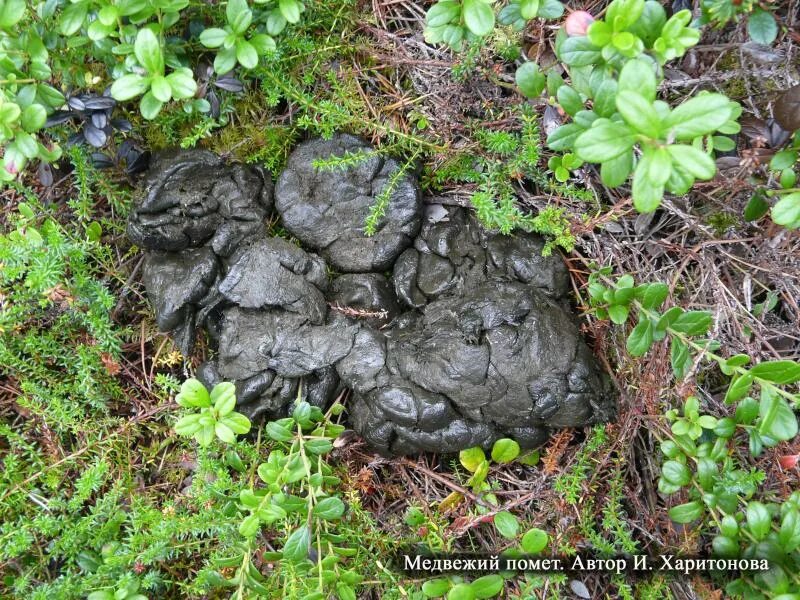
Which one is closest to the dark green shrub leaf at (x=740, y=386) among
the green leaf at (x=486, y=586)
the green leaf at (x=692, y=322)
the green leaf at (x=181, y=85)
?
the green leaf at (x=692, y=322)

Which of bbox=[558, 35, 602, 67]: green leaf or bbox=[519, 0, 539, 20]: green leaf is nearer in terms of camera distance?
bbox=[558, 35, 602, 67]: green leaf

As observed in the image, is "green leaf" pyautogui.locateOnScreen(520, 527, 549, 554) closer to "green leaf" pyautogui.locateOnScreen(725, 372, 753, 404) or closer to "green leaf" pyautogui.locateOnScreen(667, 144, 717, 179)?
"green leaf" pyautogui.locateOnScreen(725, 372, 753, 404)

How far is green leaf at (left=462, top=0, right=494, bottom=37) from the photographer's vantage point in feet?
9.13

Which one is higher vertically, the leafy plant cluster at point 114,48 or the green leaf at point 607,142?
the leafy plant cluster at point 114,48

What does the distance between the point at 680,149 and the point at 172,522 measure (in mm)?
3258

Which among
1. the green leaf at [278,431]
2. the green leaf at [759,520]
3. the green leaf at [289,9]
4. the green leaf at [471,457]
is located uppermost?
the green leaf at [289,9]

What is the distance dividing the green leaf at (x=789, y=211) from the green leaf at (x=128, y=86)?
314cm

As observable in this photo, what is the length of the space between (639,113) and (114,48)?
2611 mm

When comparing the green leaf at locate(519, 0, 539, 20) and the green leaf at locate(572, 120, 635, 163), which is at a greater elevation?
the green leaf at locate(519, 0, 539, 20)

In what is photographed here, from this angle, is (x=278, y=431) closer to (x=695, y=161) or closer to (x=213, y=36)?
(x=213, y=36)

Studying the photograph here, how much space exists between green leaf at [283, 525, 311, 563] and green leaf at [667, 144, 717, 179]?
2.40 meters

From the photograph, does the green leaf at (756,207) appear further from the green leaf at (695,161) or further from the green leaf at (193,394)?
the green leaf at (193,394)

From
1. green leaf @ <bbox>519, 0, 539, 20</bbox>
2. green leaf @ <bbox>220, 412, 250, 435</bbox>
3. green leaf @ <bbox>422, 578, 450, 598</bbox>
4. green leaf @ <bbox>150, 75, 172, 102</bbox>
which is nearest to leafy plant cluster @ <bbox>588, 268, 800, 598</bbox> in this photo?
green leaf @ <bbox>422, 578, 450, 598</bbox>

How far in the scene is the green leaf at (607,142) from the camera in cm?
221
